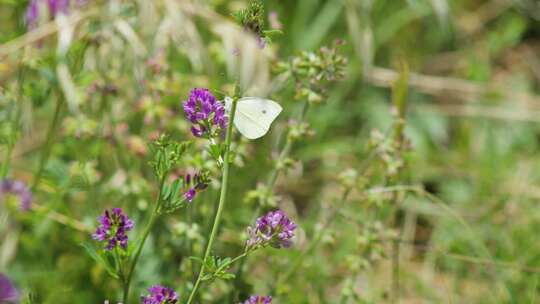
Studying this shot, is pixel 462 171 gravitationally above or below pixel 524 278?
above

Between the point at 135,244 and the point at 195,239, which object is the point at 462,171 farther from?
the point at 135,244

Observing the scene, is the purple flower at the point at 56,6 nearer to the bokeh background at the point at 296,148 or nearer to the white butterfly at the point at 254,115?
the bokeh background at the point at 296,148

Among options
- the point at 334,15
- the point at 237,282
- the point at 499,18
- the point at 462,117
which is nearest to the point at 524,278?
the point at 237,282

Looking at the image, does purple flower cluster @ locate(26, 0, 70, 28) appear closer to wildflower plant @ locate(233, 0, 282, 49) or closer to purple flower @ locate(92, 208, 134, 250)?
purple flower @ locate(92, 208, 134, 250)

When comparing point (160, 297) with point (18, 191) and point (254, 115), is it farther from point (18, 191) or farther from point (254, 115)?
point (18, 191)

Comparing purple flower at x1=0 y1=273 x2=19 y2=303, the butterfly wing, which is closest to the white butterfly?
the butterfly wing

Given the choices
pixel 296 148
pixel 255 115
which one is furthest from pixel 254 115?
pixel 296 148

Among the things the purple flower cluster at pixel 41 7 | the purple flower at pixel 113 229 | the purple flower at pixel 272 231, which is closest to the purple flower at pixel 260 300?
the purple flower at pixel 272 231
